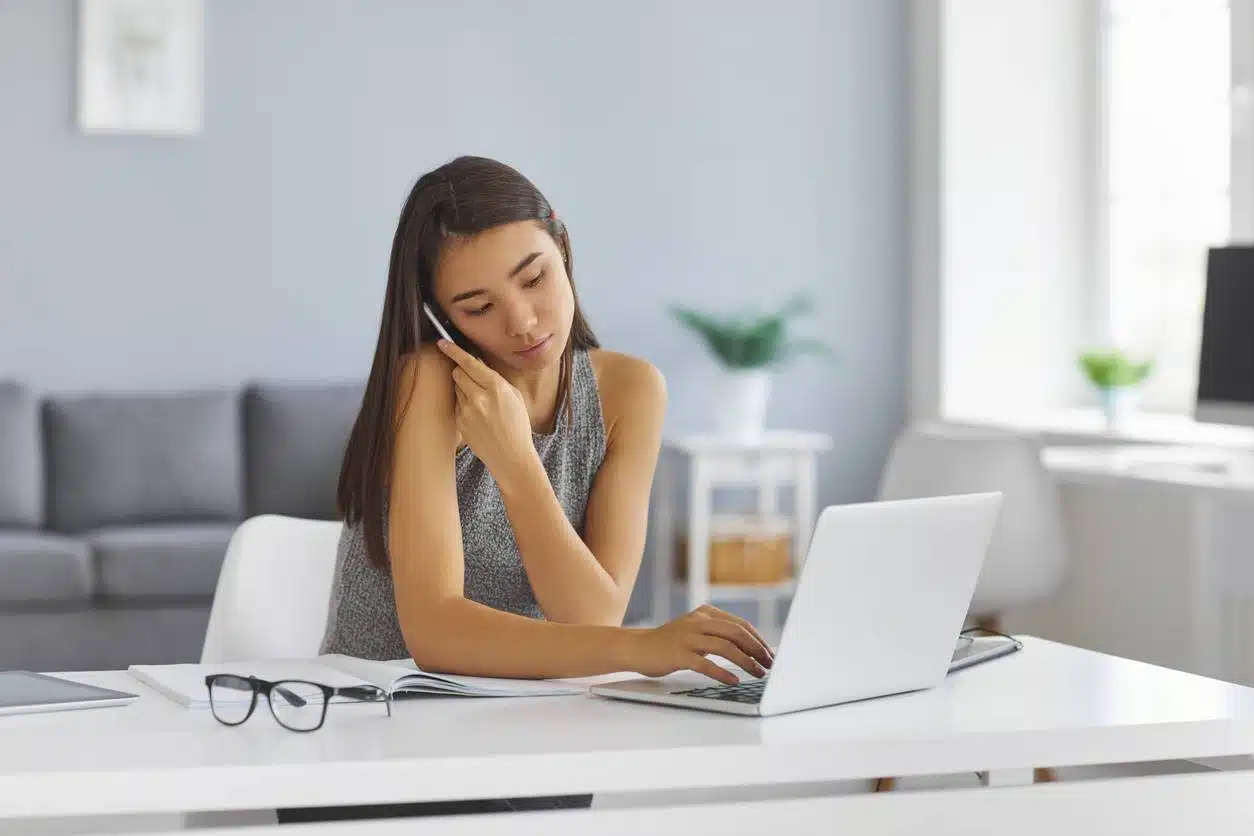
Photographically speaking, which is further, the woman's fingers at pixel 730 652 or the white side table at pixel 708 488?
the white side table at pixel 708 488

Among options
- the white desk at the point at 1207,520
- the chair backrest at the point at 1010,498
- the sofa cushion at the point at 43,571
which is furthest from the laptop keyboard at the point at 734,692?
the sofa cushion at the point at 43,571

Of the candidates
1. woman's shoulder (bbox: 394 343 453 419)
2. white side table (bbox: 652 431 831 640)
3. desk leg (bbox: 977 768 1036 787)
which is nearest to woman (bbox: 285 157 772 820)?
woman's shoulder (bbox: 394 343 453 419)

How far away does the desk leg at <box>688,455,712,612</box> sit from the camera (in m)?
4.94

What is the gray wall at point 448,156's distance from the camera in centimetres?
495

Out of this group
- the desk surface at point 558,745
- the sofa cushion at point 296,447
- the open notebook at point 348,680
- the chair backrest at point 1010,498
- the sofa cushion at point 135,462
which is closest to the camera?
the desk surface at point 558,745

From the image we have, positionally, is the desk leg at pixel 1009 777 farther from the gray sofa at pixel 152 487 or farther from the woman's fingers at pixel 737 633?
the gray sofa at pixel 152 487

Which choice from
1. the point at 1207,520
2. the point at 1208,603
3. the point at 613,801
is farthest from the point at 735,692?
the point at 1208,603

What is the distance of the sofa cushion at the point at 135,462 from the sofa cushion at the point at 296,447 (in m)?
0.08

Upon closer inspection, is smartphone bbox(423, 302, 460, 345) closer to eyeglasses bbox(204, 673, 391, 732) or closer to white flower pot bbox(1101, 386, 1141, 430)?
eyeglasses bbox(204, 673, 391, 732)

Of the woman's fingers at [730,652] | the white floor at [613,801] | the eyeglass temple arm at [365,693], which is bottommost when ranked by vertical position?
the white floor at [613,801]

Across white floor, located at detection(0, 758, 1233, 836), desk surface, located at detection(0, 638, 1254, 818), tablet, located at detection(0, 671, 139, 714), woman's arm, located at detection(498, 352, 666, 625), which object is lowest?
white floor, located at detection(0, 758, 1233, 836)

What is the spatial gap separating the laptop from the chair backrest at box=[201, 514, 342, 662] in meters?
0.60

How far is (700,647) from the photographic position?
138cm

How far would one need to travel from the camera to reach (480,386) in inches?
66.4
